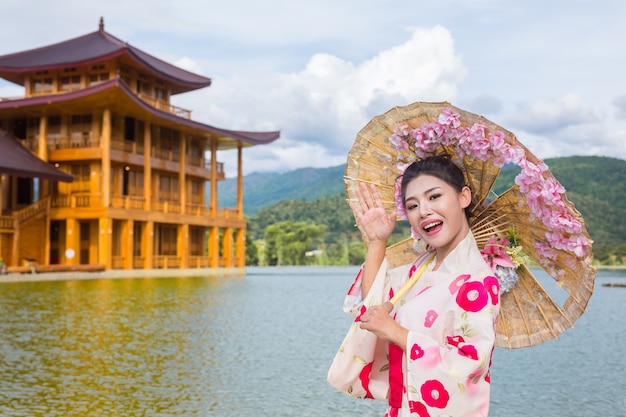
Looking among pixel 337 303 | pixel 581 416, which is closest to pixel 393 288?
pixel 581 416

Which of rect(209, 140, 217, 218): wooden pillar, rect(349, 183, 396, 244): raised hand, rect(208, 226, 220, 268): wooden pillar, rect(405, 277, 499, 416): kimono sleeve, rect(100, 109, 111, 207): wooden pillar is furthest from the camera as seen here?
rect(209, 140, 217, 218): wooden pillar

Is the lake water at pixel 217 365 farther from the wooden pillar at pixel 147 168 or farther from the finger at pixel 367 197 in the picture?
the wooden pillar at pixel 147 168

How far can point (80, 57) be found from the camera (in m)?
31.9

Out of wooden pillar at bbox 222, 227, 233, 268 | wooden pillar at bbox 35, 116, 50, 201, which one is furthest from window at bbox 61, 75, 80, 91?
wooden pillar at bbox 222, 227, 233, 268

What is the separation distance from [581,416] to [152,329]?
641cm

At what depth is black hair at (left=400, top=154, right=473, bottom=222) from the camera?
8.30 ft

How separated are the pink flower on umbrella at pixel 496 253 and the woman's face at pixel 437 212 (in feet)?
1.08

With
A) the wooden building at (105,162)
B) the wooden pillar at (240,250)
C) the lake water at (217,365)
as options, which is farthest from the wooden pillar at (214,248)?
the lake water at (217,365)

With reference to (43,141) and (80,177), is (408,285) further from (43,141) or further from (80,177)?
(80,177)

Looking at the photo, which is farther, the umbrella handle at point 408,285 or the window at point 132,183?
the window at point 132,183

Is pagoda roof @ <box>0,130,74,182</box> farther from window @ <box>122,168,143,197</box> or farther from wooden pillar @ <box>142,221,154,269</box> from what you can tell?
window @ <box>122,168,143,197</box>

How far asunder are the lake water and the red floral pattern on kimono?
10.8 feet

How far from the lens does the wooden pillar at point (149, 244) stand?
30.8 meters

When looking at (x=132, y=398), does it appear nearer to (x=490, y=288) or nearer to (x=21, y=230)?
(x=490, y=288)
